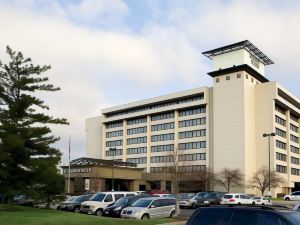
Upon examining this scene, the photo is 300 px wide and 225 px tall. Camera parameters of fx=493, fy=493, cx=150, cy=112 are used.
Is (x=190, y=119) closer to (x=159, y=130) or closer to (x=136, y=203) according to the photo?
(x=159, y=130)

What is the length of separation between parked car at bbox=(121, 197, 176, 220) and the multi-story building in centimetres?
7221

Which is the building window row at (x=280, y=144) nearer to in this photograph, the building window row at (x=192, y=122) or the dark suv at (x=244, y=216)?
the building window row at (x=192, y=122)

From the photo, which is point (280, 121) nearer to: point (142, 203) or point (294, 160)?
Answer: point (294, 160)

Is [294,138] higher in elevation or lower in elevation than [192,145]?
higher

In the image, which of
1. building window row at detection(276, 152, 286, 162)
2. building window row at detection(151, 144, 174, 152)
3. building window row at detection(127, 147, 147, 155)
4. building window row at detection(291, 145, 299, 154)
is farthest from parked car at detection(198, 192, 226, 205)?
building window row at detection(127, 147, 147, 155)

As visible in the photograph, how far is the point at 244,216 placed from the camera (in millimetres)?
9844

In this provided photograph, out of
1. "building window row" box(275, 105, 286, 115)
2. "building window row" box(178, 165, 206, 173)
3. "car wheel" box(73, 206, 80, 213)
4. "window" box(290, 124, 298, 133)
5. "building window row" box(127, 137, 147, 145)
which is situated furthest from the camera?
"building window row" box(127, 137, 147, 145)

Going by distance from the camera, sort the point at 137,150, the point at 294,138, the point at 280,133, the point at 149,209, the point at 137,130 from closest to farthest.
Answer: the point at 149,209
the point at 280,133
the point at 294,138
the point at 137,150
the point at 137,130

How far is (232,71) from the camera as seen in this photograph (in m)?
104

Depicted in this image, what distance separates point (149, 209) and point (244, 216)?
19.7 meters

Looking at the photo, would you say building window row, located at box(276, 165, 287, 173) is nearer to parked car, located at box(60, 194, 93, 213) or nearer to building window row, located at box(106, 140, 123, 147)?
building window row, located at box(106, 140, 123, 147)

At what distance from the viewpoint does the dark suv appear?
368 inches

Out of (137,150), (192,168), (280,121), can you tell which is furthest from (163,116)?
(280,121)

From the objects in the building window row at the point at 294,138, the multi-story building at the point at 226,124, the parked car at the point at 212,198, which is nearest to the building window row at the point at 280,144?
the multi-story building at the point at 226,124
